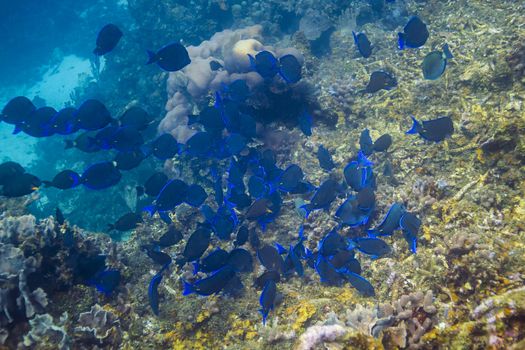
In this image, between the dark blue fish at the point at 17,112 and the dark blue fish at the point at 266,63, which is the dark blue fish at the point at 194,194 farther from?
the dark blue fish at the point at 17,112

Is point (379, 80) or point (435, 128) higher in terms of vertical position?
point (379, 80)

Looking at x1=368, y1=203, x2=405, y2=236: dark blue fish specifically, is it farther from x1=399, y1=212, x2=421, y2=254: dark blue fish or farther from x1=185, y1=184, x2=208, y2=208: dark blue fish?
x1=185, y1=184, x2=208, y2=208: dark blue fish

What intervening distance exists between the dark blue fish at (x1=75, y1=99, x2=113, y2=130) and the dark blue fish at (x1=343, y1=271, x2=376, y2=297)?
193 inches

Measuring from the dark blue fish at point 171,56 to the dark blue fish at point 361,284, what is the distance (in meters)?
4.65

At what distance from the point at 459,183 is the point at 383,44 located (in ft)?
18.1

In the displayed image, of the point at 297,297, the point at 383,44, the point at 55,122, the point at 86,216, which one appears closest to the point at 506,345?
the point at 297,297

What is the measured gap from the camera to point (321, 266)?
172 inches

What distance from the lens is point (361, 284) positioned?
4129 millimetres

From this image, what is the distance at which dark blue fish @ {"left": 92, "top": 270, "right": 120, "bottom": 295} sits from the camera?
4.86 m

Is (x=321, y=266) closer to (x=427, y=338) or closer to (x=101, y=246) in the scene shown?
(x=427, y=338)

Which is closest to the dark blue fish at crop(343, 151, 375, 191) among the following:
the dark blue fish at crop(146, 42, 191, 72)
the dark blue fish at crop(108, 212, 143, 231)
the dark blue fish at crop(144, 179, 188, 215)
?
the dark blue fish at crop(144, 179, 188, 215)

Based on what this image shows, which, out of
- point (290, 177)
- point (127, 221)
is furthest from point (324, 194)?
point (127, 221)

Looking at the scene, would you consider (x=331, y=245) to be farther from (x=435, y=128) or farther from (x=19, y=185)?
(x=19, y=185)

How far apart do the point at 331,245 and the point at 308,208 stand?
2.68ft
